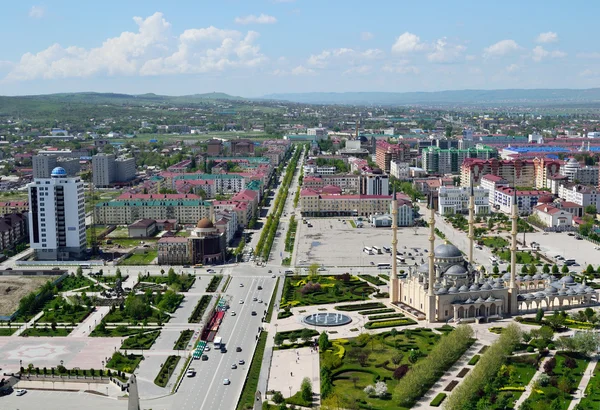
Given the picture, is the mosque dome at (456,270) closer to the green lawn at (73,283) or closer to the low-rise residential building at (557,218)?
the green lawn at (73,283)

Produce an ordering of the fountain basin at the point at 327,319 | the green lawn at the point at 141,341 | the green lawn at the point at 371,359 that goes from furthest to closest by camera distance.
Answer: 1. the fountain basin at the point at 327,319
2. the green lawn at the point at 141,341
3. the green lawn at the point at 371,359

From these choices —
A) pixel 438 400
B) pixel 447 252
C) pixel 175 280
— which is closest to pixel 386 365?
pixel 438 400

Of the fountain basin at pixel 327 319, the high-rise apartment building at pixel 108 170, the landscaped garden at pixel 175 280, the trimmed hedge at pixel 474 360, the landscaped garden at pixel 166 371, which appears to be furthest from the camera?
the high-rise apartment building at pixel 108 170

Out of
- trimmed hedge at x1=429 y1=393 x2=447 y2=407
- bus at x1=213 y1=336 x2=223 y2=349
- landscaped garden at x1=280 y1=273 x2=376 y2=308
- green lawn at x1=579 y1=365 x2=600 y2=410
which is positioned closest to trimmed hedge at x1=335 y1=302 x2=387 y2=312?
landscaped garden at x1=280 y1=273 x2=376 y2=308

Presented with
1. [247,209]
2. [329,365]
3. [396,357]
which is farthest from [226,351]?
[247,209]

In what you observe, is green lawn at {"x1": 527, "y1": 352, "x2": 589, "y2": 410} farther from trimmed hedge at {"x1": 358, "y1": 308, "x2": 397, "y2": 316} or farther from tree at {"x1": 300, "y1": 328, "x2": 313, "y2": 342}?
Result: tree at {"x1": 300, "y1": 328, "x2": 313, "y2": 342}

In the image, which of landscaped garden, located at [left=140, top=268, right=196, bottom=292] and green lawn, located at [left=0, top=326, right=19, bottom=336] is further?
landscaped garden, located at [left=140, top=268, right=196, bottom=292]

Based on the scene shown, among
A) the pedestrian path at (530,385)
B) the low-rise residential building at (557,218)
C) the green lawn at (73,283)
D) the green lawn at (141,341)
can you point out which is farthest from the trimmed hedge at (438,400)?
the low-rise residential building at (557,218)

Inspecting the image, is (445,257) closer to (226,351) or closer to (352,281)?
(352,281)
